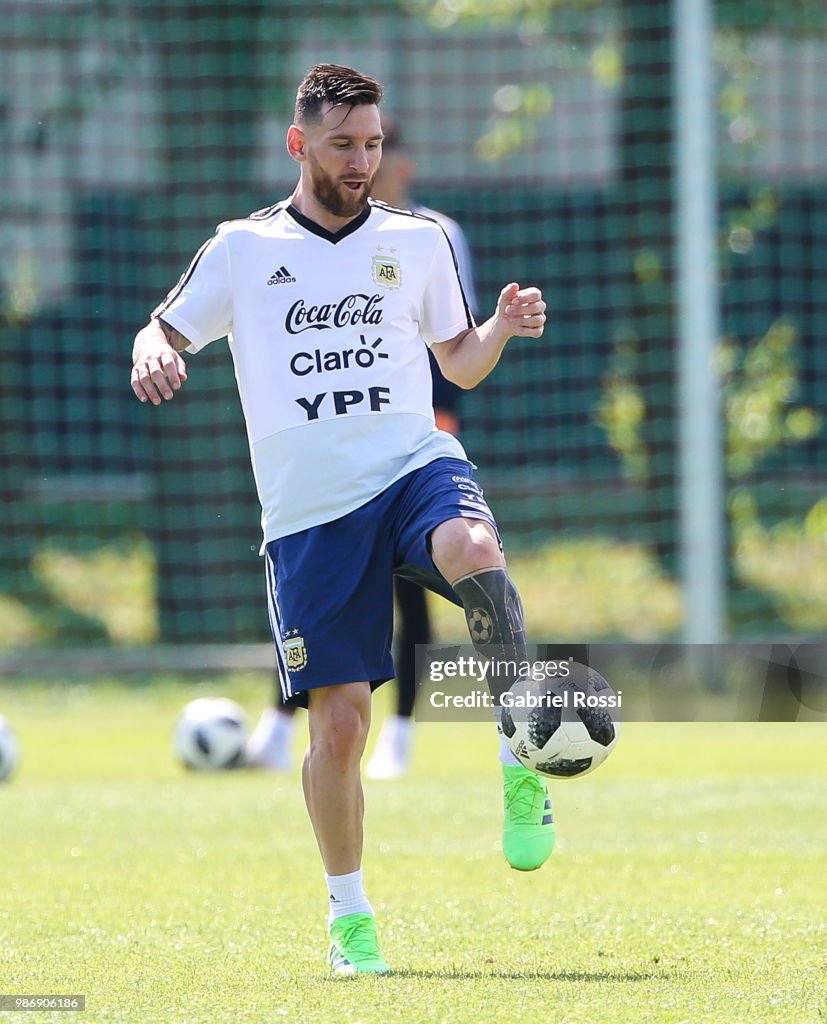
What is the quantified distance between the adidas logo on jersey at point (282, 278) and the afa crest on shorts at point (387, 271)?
0.66 feet

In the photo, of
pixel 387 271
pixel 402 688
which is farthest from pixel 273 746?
pixel 387 271

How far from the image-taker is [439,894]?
16.5 ft

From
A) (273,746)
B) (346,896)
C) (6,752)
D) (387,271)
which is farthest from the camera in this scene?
(273,746)

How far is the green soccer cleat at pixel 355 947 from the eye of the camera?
388 cm

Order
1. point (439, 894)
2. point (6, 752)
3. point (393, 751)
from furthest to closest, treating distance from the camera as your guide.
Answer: point (393, 751), point (6, 752), point (439, 894)

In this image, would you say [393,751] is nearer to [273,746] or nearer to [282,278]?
[273,746]

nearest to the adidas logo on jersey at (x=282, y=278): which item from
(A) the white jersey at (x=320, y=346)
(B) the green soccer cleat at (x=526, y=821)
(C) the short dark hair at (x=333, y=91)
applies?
(A) the white jersey at (x=320, y=346)

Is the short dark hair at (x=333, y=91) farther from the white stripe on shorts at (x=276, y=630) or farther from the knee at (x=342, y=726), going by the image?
the knee at (x=342, y=726)

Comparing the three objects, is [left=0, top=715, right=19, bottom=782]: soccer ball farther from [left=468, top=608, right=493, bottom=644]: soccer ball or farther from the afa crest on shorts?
[left=468, top=608, right=493, bottom=644]: soccer ball

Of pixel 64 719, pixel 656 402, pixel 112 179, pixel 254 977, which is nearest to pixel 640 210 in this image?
pixel 656 402

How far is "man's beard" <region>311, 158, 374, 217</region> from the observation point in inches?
168

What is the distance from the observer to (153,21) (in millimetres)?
12930

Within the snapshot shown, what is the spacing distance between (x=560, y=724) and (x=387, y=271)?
3.92ft

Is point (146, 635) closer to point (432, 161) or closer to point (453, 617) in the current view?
point (453, 617)
